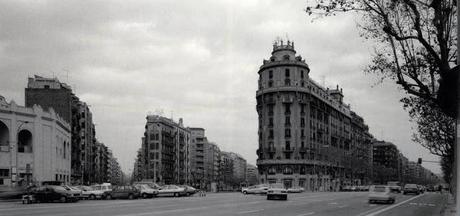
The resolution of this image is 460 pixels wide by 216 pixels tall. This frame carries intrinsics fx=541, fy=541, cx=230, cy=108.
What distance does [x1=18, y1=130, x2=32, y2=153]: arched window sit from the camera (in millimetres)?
61188

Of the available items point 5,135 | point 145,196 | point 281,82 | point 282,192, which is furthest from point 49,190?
point 281,82

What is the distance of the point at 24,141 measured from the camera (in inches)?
2456

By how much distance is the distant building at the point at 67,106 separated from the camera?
87.9 meters

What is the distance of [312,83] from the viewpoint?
408 ft

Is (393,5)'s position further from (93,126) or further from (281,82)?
(93,126)

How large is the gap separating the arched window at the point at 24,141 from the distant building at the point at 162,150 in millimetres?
76877

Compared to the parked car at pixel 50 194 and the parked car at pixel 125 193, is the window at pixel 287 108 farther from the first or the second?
the parked car at pixel 50 194

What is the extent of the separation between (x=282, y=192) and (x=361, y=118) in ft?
474

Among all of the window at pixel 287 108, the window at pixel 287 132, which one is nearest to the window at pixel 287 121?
the window at pixel 287 108

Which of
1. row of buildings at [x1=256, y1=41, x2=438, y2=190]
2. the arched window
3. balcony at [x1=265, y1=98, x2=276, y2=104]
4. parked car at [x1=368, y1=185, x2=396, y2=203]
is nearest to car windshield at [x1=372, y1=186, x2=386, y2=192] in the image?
parked car at [x1=368, y1=185, x2=396, y2=203]

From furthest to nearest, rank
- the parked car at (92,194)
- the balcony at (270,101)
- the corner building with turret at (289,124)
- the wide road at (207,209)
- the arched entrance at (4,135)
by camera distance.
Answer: the balcony at (270,101)
the corner building with turret at (289,124)
the arched entrance at (4,135)
the parked car at (92,194)
the wide road at (207,209)

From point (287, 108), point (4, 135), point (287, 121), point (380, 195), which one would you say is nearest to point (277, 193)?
point (380, 195)

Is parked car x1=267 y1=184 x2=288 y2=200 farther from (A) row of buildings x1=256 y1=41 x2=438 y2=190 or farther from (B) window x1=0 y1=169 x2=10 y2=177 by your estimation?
(A) row of buildings x1=256 y1=41 x2=438 y2=190

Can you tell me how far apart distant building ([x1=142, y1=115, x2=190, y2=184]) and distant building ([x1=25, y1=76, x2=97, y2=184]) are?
2480 cm
